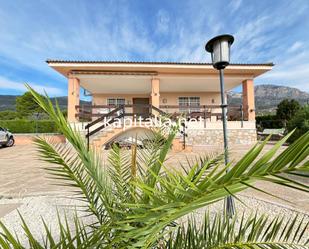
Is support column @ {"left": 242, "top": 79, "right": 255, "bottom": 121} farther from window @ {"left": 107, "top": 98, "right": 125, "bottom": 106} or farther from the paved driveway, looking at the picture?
window @ {"left": 107, "top": 98, "right": 125, "bottom": 106}

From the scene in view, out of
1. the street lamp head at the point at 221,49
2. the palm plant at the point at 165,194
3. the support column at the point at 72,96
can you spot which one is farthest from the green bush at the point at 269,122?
the palm plant at the point at 165,194

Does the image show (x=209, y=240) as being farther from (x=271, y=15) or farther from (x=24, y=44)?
(x=24, y=44)

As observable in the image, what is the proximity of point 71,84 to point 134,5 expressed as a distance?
5382 mm

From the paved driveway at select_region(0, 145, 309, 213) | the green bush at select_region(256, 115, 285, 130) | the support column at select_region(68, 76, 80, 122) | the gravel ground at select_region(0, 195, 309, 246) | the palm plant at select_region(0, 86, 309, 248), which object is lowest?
the gravel ground at select_region(0, 195, 309, 246)

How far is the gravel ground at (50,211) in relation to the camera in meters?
2.83

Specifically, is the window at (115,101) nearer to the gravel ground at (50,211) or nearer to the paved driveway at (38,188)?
the paved driveway at (38,188)

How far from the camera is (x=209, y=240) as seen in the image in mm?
1031

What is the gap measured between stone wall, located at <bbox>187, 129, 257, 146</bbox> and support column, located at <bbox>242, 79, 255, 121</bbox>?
0.94 m

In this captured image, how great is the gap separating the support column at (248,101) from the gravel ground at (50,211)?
9457 mm

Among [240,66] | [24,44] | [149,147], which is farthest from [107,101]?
[149,147]

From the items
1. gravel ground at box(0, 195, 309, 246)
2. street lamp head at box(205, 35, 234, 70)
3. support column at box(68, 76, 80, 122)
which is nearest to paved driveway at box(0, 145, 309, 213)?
gravel ground at box(0, 195, 309, 246)

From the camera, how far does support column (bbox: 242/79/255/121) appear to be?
12.2m

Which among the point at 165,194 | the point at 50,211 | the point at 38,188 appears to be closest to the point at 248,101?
the point at 38,188

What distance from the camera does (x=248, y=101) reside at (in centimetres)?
1222
